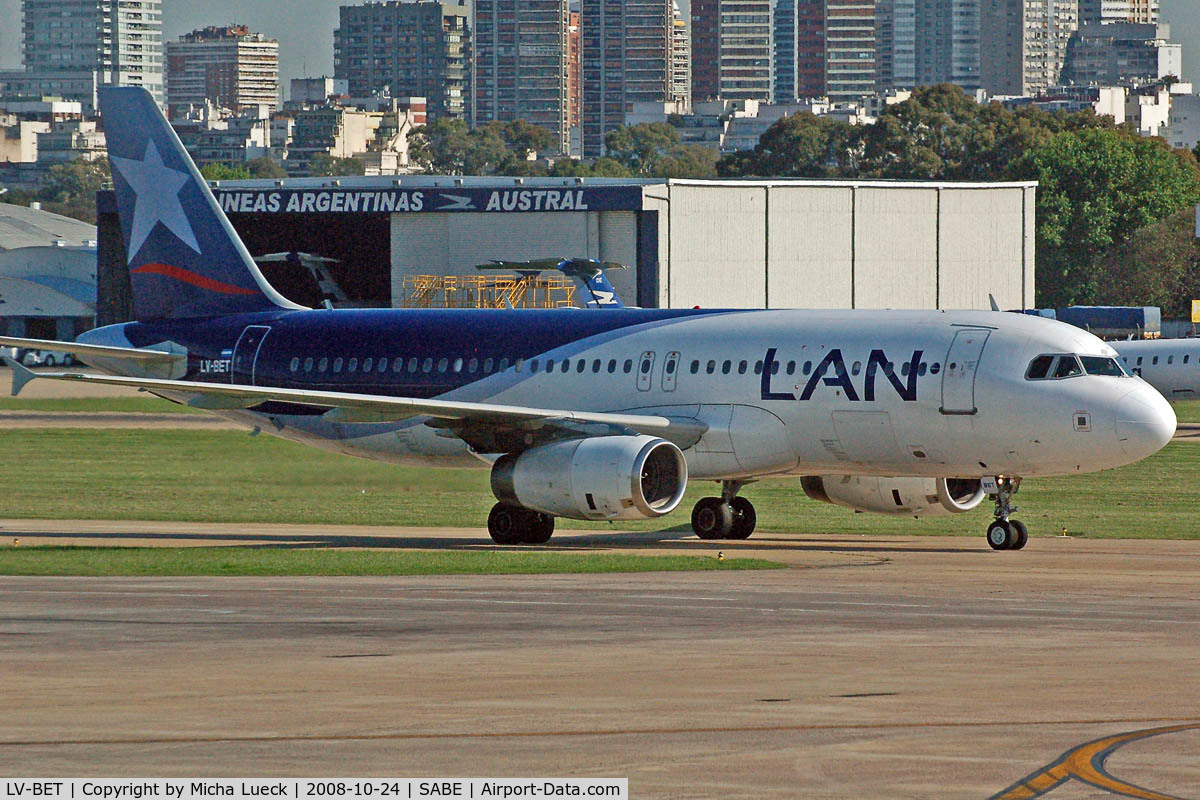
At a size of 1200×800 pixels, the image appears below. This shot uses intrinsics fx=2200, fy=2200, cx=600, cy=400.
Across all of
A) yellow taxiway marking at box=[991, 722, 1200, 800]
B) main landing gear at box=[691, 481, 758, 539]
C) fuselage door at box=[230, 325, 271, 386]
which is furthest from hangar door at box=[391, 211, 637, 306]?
yellow taxiway marking at box=[991, 722, 1200, 800]

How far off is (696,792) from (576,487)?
65.0 feet

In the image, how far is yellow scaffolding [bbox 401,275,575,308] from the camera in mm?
96125

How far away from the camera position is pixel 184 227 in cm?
4300

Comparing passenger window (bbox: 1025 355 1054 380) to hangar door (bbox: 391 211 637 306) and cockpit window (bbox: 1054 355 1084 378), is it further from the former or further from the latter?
hangar door (bbox: 391 211 637 306)

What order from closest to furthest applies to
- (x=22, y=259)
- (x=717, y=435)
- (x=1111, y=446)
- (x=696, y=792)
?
(x=696, y=792), (x=1111, y=446), (x=717, y=435), (x=22, y=259)

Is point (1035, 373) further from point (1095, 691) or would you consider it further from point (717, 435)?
point (1095, 691)

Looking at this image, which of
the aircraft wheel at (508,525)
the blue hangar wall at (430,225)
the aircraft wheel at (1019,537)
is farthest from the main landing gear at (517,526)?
the blue hangar wall at (430,225)

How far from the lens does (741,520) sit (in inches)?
1487

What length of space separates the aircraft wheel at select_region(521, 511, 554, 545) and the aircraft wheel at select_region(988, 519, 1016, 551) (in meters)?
7.20

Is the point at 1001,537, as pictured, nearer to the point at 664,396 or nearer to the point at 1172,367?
the point at 664,396

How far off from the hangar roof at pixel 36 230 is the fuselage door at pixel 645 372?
457 feet

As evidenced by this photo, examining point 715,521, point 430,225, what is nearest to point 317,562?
point 715,521

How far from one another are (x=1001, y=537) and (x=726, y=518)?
17.2 ft

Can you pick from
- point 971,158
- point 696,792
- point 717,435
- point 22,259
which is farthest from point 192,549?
point 971,158
